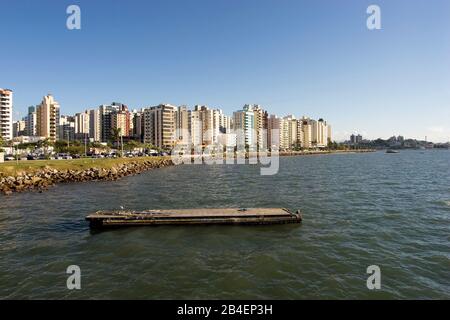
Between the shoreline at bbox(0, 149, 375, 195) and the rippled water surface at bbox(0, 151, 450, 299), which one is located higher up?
the shoreline at bbox(0, 149, 375, 195)

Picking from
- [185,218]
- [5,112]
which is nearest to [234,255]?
[185,218]

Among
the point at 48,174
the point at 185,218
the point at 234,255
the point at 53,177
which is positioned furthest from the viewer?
the point at 48,174

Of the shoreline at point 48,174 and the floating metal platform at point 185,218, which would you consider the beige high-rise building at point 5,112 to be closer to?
the shoreline at point 48,174

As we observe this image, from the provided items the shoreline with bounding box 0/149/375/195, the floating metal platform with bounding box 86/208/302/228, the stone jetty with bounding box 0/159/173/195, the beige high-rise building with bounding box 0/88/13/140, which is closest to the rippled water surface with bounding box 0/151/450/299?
the floating metal platform with bounding box 86/208/302/228

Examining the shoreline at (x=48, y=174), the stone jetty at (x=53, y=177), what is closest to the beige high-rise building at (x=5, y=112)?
the stone jetty at (x=53, y=177)

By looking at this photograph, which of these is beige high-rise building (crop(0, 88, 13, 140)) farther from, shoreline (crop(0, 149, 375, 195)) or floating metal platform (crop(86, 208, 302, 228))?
floating metal platform (crop(86, 208, 302, 228))

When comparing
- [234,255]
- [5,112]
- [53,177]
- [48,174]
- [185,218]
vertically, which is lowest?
[234,255]

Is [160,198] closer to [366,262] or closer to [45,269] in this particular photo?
[45,269]

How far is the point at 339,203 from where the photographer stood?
40.5 meters


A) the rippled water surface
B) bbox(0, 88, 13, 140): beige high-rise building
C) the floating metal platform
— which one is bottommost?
the rippled water surface

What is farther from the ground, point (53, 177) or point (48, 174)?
point (48, 174)

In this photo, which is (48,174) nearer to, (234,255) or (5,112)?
(234,255)

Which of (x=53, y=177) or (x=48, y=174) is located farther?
(x=48, y=174)

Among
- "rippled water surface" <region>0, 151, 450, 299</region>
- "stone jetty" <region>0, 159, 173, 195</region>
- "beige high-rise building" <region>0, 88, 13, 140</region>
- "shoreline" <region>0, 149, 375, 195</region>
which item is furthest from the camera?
"beige high-rise building" <region>0, 88, 13, 140</region>
